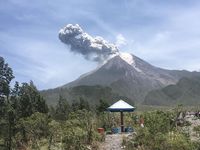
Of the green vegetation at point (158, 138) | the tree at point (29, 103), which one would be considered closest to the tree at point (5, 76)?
the tree at point (29, 103)

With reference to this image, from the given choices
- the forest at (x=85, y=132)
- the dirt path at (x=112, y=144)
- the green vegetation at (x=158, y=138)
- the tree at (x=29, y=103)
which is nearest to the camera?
the green vegetation at (x=158, y=138)

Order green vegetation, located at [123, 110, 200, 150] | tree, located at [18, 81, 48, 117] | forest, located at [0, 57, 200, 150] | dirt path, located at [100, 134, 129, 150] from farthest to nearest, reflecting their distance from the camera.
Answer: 1. tree, located at [18, 81, 48, 117]
2. dirt path, located at [100, 134, 129, 150]
3. forest, located at [0, 57, 200, 150]
4. green vegetation, located at [123, 110, 200, 150]

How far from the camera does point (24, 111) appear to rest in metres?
45.6

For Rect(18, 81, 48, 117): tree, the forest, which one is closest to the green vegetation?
the forest

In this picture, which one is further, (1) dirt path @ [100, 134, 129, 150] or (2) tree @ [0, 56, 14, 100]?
(2) tree @ [0, 56, 14, 100]

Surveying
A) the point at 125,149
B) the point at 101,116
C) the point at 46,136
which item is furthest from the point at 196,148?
the point at 101,116

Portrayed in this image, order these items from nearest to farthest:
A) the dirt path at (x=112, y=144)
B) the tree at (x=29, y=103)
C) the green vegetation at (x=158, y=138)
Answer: the green vegetation at (x=158, y=138)
the dirt path at (x=112, y=144)
the tree at (x=29, y=103)

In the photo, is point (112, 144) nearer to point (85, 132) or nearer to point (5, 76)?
point (85, 132)

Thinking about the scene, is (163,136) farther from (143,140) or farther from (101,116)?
(101,116)

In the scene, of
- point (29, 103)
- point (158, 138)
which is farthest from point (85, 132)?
point (29, 103)

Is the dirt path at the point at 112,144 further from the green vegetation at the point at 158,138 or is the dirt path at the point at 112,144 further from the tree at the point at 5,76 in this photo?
the tree at the point at 5,76

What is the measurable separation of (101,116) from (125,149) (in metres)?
15.1

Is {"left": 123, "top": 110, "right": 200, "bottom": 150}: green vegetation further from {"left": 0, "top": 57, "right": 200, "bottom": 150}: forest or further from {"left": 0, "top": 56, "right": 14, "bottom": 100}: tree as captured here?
{"left": 0, "top": 56, "right": 14, "bottom": 100}: tree

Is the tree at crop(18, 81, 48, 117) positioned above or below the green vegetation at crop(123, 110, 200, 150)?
above
